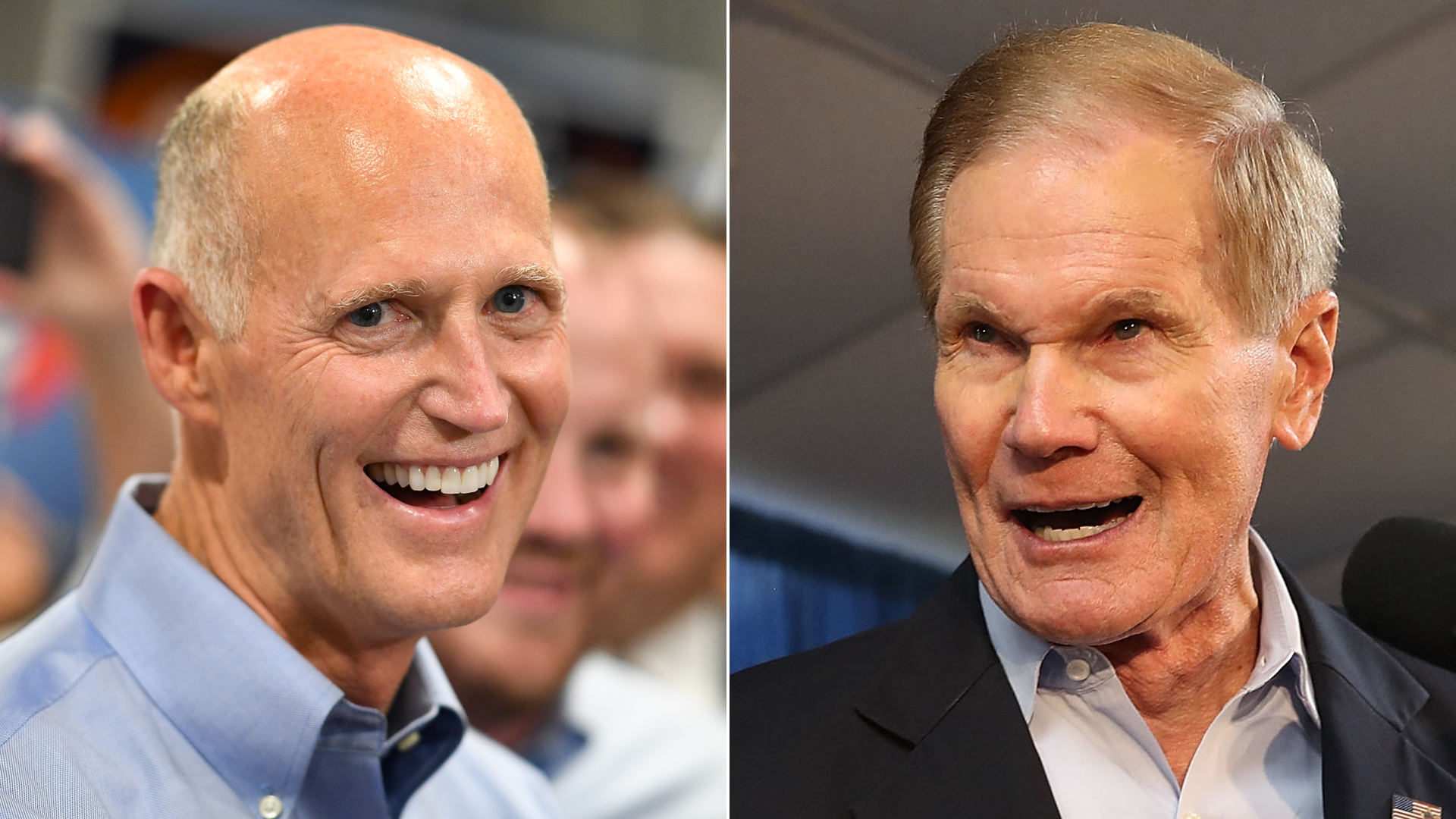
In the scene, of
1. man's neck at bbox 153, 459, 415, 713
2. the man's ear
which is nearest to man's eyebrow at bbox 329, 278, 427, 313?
man's neck at bbox 153, 459, 415, 713

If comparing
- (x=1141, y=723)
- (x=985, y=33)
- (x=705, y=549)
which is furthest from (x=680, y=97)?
(x=1141, y=723)

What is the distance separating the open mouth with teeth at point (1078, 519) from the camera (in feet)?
5.04

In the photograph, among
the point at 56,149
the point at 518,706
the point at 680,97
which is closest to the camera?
the point at 56,149

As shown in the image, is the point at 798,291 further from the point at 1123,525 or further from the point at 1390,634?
the point at 1390,634

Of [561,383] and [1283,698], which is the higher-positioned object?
[561,383]

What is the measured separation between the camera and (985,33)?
1771 mm

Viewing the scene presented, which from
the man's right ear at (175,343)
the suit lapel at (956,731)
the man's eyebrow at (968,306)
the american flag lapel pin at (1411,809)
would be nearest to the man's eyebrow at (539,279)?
the man's right ear at (175,343)

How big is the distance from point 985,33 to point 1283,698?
32.9 inches

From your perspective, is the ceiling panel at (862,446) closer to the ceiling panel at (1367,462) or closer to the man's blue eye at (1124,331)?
the man's blue eye at (1124,331)

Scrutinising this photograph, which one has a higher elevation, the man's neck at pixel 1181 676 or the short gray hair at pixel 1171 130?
the short gray hair at pixel 1171 130

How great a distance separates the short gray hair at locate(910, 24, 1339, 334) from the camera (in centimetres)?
156

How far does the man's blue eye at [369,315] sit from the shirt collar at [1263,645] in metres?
0.78

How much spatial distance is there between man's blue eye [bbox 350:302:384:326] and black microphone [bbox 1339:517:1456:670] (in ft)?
3.80

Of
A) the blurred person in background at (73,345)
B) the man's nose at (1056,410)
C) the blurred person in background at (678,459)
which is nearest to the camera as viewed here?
the man's nose at (1056,410)
